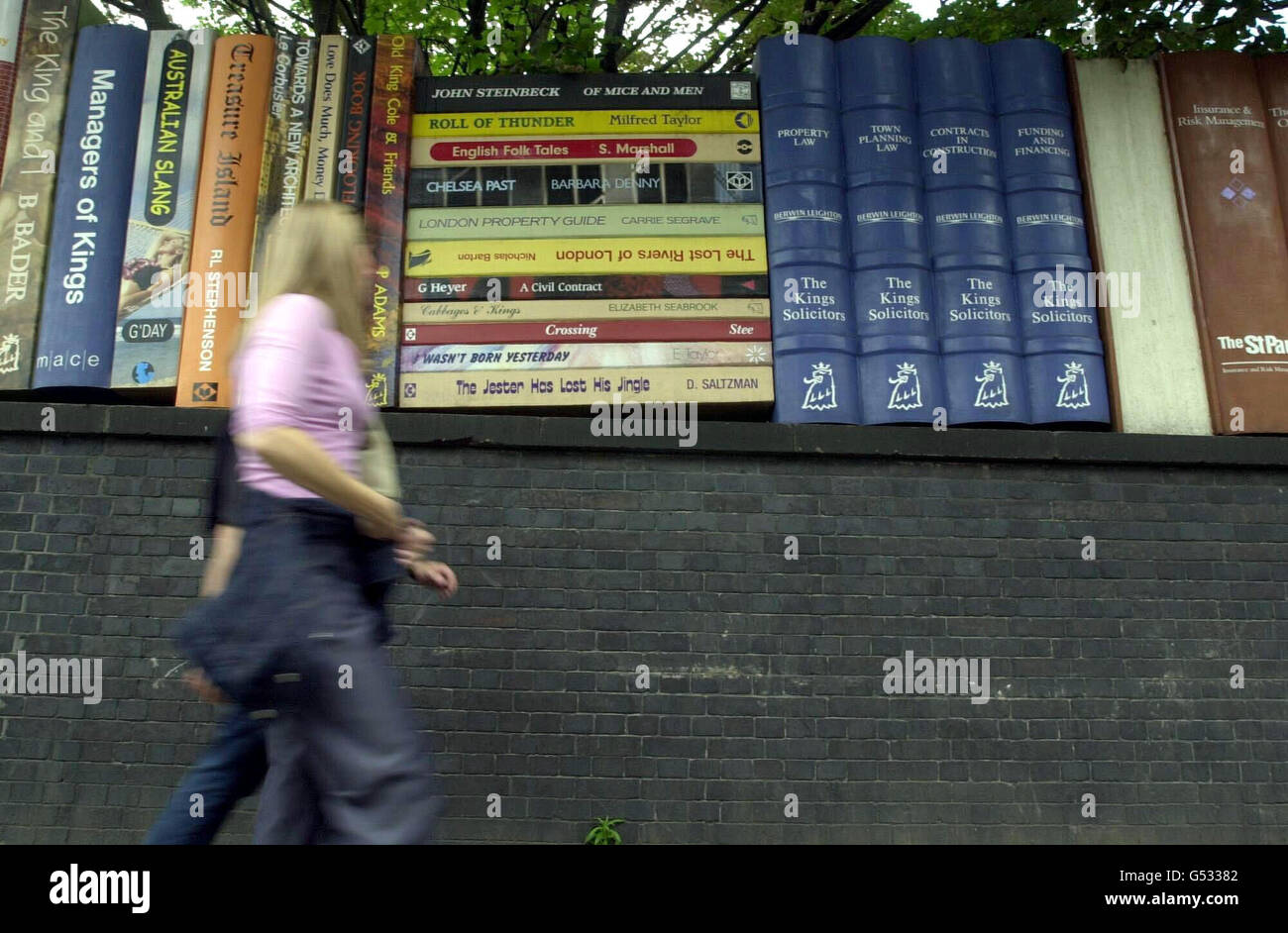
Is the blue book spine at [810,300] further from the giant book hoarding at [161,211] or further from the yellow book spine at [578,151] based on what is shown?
the giant book hoarding at [161,211]

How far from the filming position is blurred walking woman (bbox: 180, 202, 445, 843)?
1.95 m

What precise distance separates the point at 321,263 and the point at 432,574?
27.4 inches

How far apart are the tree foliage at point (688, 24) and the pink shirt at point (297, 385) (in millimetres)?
3645

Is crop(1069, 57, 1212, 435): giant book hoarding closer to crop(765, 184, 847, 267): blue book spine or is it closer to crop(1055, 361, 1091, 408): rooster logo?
crop(1055, 361, 1091, 408): rooster logo

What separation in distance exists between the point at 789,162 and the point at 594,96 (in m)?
0.94

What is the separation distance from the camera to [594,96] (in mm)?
4898

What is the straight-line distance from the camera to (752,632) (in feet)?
14.3

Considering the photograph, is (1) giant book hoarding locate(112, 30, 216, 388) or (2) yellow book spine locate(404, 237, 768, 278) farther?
(2) yellow book spine locate(404, 237, 768, 278)

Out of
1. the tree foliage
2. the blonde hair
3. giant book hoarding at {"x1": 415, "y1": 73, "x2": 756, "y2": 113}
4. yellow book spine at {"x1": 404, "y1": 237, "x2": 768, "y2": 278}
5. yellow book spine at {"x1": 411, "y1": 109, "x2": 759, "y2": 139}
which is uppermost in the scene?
the tree foliage

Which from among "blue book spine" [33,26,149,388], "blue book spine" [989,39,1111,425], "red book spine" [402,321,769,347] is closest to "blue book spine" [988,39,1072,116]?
"blue book spine" [989,39,1111,425]

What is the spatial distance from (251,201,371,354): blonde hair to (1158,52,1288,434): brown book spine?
375cm

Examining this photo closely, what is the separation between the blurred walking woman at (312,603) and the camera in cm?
195
